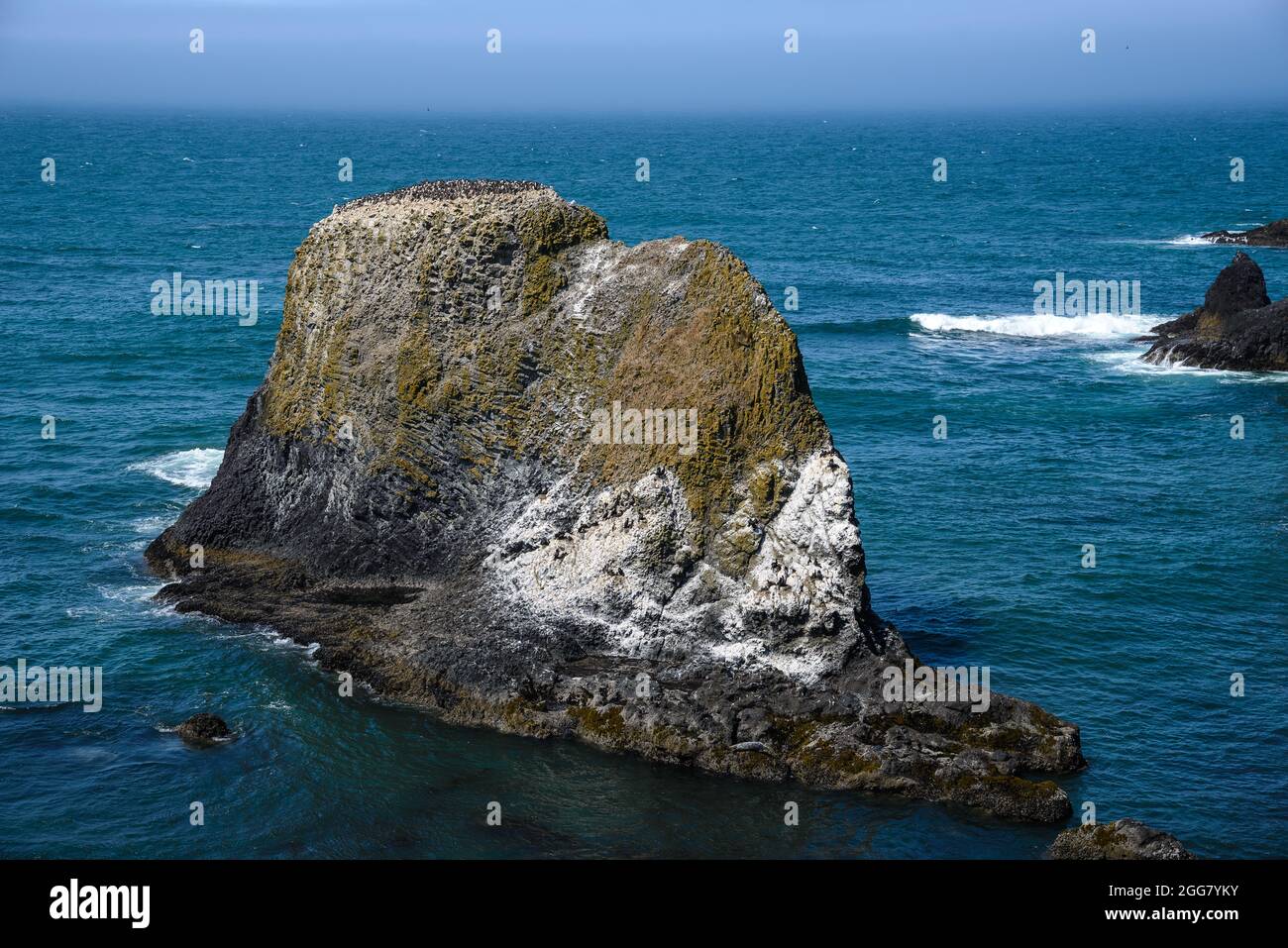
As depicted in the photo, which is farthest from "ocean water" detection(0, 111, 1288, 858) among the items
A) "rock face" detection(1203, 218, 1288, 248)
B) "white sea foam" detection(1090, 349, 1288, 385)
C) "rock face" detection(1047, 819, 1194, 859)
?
"rock face" detection(1203, 218, 1288, 248)

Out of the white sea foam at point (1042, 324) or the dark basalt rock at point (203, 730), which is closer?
the dark basalt rock at point (203, 730)

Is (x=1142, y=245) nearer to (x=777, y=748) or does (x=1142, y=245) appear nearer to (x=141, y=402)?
(x=141, y=402)

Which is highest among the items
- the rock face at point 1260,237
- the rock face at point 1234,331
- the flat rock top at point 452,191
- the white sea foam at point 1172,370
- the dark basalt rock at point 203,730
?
the rock face at point 1260,237

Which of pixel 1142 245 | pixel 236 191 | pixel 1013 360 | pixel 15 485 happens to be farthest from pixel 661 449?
pixel 236 191

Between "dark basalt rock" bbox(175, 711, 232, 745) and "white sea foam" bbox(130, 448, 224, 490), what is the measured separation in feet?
64.0

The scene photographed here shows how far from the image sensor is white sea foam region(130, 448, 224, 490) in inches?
2148

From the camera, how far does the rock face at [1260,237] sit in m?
117

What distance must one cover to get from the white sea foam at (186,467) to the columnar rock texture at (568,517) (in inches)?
394

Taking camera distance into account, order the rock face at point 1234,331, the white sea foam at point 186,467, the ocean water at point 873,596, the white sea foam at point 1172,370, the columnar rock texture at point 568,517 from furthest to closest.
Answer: the rock face at point 1234,331, the white sea foam at point 1172,370, the white sea foam at point 186,467, the columnar rock texture at point 568,517, the ocean water at point 873,596

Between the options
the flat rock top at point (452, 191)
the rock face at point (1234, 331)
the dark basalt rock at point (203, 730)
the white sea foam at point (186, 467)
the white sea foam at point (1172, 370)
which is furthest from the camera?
the rock face at point (1234, 331)

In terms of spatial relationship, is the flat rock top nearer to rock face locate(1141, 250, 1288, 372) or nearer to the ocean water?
the ocean water

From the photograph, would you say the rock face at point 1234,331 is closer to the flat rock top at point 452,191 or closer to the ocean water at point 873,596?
the ocean water at point 873,596

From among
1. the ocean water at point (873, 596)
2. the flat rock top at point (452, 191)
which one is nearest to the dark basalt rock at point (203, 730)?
the ocean water at point (873, 596)
